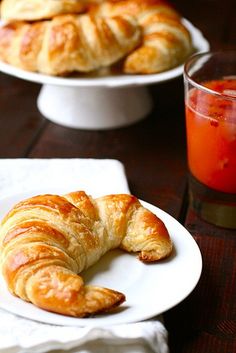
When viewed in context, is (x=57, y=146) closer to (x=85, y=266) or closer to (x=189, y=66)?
(x=189, y=66)

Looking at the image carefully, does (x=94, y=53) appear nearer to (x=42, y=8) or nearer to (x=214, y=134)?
(x=42, y=8)

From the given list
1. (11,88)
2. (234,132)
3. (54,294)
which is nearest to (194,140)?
(234,132)

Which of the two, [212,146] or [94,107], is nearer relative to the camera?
[212,146]

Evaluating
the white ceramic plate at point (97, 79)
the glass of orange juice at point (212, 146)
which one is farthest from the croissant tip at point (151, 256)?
the white ceramic plate at point (97, 79)

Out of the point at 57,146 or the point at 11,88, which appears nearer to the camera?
the point at 57,146

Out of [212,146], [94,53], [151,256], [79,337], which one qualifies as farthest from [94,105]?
[79,337]

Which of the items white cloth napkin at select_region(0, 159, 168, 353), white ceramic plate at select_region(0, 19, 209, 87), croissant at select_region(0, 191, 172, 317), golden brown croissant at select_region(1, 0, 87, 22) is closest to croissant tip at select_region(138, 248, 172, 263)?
croissant at select_region(0, 191, 172, 317)
